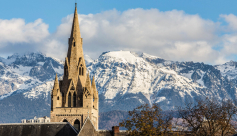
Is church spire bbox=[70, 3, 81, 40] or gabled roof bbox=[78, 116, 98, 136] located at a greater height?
church spire bbox=[70, 3, 81, 40]

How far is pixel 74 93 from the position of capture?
132 metres

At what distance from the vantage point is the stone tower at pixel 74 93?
425ft

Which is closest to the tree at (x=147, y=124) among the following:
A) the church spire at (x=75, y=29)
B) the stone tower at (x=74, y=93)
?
the stone tower at (x=74, y=93)

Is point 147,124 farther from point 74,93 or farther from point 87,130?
point 74,93

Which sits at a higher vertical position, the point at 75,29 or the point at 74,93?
the point at 75,29

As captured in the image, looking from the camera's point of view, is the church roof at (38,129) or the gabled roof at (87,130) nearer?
the gabled roof at (87,130)

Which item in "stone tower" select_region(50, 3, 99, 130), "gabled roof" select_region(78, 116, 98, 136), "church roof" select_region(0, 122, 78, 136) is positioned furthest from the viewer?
"stone tower" select_region(50, 3, 99, 130)

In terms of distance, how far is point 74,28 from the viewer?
137250 mm

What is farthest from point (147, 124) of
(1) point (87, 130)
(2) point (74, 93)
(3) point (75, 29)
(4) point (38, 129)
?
(3) point (75, 29)

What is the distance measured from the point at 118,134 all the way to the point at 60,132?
13804 millimetres

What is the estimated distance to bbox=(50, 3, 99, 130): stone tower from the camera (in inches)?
5103

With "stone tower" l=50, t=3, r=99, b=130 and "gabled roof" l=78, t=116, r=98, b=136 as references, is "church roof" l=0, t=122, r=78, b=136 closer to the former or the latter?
"gabled roof" l=78, t=116, r=98, b=136

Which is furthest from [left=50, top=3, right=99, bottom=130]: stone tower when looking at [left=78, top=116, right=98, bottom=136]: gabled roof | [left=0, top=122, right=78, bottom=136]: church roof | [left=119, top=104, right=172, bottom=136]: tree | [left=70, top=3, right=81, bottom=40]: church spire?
[left=119, top=104, right=172, bottom=136]: tree

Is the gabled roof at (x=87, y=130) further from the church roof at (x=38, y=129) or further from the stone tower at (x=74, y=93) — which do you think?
the stone tower at (x=74, y=93)
